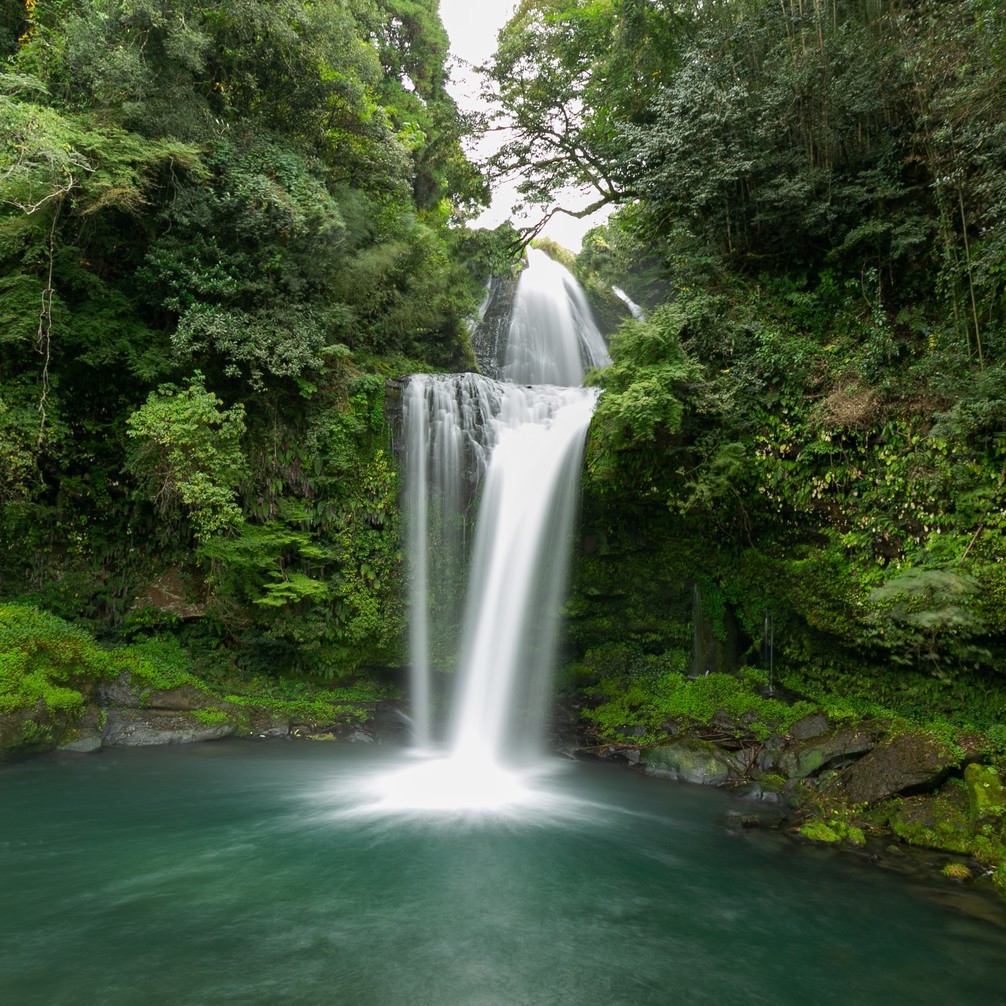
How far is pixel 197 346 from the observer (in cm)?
976

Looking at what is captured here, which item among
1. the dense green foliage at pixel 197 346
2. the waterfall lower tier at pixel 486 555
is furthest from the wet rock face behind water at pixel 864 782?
the dense green foliage at pixel 197 346

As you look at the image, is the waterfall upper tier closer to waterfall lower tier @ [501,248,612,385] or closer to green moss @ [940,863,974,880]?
waterfall lower tier @ [501,248,612,385]

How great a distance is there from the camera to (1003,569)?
6801 mm

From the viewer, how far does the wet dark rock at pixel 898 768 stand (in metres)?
6.88

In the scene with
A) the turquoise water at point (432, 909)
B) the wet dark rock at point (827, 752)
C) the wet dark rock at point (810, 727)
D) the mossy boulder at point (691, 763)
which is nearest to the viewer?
the turquoise water at point (432, 909)

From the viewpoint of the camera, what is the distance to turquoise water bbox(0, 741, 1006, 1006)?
415cm

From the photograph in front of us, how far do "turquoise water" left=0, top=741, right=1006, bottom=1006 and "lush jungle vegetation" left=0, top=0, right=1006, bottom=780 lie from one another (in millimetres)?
2930

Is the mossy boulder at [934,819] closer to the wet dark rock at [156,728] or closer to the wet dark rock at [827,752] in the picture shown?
→ the wet dark rock at [827,752]

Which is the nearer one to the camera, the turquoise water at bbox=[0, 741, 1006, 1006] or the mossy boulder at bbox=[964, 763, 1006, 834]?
the turquoise water at bbox=[0, 741, 1006, 1006]

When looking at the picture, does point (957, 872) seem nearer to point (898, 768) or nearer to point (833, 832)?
point (833, 832)

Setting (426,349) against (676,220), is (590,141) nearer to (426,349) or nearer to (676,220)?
(676,220)

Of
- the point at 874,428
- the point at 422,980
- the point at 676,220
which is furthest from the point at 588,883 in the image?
the point at 676,220

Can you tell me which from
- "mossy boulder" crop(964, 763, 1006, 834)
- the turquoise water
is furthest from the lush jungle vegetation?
the turquoise water

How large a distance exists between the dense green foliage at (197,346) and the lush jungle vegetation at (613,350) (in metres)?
0.06
